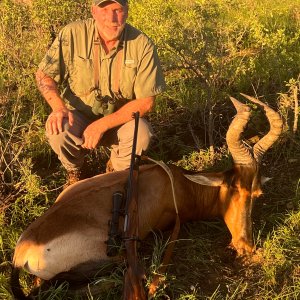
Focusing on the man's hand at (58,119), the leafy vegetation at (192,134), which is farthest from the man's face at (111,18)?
the leafy vegetation at (192,134)

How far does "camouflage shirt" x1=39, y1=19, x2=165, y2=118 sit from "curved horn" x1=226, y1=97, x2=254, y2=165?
998 millimetres

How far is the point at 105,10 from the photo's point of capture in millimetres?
4246

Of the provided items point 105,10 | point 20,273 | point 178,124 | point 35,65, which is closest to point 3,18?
point 35,65

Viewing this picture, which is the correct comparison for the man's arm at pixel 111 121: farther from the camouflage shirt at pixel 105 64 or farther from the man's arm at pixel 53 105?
the man's arm at pixel 53 105

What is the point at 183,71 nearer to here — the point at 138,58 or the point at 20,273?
the point at 138,58

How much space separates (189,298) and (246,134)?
2570 millimetres

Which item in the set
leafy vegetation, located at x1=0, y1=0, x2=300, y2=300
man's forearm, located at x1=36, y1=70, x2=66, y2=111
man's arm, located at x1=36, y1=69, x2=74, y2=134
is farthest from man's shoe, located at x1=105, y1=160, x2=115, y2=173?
man's forearm, located at x1=36, y1=70, x2=66, y2=111

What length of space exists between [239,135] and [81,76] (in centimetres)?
168

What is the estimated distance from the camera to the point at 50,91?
4.39 meters

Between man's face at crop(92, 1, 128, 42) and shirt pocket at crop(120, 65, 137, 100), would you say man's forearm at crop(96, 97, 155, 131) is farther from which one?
man's face at crop(92, 1, 128, 42)

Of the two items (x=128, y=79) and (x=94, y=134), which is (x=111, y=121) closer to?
(x=94, y=134)

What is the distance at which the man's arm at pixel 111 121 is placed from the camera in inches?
168

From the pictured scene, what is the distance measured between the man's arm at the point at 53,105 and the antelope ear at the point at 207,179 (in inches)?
49.8

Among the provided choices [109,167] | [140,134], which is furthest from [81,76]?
[109,167]
